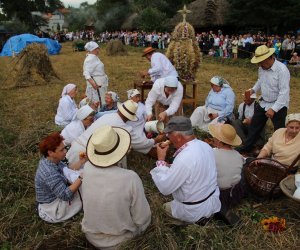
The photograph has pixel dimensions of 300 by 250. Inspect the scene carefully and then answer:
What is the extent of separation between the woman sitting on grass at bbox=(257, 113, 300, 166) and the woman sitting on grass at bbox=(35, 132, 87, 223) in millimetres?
2700

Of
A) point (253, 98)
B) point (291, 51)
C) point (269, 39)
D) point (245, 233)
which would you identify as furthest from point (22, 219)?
point (269, 39)

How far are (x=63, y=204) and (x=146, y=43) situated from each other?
26.5 metres

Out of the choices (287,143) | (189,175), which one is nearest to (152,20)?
(287,143)

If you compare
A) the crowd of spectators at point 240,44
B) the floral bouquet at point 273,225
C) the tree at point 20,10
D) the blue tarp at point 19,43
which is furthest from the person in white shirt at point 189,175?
the tree at point 20,10

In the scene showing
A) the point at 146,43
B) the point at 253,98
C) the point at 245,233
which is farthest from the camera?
the point at 146,43

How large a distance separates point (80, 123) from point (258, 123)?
300 cm

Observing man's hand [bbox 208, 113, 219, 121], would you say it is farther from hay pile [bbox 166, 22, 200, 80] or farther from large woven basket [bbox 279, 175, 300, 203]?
large woven basket [bbox 279, 175, 300, 203]

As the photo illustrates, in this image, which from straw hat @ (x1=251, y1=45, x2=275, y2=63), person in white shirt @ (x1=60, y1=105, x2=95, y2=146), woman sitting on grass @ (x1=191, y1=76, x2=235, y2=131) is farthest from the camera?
woman sitting on grass @ (x1=191, y1=76, x2=235, y2=131)

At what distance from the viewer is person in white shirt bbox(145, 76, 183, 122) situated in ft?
20.3

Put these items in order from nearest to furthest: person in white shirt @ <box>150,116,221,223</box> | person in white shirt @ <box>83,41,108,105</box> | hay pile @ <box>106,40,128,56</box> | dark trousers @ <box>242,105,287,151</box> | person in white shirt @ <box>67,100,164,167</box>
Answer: person in white shirt @ <box>150,116,221,223</box> → person in white shirt @ <box>67,100,164,167</box> → dark trousers @ <box>242,105,287,151</box> → person in white shirt @ <box>83,41,108,105</box> → hay pile @ <box>106,40,128,56</box>

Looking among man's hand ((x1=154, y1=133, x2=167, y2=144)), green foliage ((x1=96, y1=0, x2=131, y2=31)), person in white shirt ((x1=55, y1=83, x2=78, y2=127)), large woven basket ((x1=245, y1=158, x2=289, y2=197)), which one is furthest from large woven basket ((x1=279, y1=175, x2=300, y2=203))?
green foliage ((x1=96, y1=0, x2=131, y2=31))

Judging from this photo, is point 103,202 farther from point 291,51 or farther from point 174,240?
point 291,51

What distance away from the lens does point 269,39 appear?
19.1m

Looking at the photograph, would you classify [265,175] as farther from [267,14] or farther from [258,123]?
[267,14]
